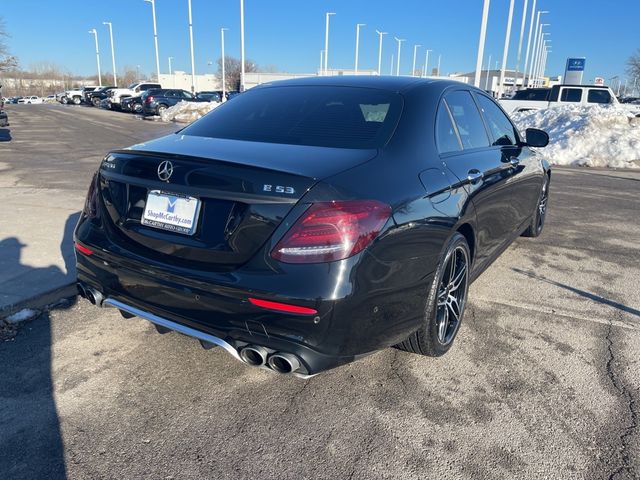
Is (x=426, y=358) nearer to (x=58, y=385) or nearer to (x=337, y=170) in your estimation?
(x=337, y=170)

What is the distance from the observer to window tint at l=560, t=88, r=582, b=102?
21.6 metres

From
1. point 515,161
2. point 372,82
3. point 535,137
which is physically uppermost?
point 372,82

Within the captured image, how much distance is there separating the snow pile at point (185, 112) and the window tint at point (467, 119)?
968 inches

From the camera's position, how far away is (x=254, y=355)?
241cm

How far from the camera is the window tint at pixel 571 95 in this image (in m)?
21.6

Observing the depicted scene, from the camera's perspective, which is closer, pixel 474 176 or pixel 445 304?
pixel 445 304

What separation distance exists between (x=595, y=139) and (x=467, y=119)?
1342 centimetres

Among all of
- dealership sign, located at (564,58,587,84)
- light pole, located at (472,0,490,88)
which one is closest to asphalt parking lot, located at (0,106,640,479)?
light pole, located at (472,0,490,88)

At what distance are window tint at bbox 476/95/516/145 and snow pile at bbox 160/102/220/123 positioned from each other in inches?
943

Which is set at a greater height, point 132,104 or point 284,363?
point 284,363

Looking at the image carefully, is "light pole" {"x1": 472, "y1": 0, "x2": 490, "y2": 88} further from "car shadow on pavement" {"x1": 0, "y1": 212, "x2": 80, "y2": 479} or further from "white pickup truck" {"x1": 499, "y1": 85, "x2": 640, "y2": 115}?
"car shadow on pavement" {"x1": 0, "y1": 212, "x2": 80, "y2": 479}

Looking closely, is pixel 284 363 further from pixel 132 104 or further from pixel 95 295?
pixel 132 104

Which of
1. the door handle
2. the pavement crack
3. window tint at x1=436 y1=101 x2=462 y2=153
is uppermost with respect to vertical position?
window tint at x1=436 y1=101 x2=462 y2=153

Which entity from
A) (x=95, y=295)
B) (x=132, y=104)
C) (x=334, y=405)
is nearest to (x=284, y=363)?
(x=334, y=405)
